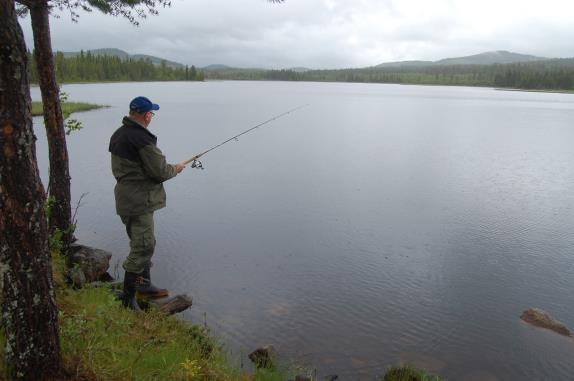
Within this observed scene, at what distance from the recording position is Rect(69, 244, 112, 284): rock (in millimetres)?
6900

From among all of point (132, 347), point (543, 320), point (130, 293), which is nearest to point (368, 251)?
point (543, 320)

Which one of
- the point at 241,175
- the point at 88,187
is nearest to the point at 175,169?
the point at 88,187

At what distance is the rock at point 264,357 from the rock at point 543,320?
13.0ft

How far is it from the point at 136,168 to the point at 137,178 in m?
0.12

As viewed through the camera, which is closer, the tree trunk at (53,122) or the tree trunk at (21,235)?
the tree trunk at (21,235)

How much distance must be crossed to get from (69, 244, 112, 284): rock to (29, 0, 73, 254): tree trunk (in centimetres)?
26

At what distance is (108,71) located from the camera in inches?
4193

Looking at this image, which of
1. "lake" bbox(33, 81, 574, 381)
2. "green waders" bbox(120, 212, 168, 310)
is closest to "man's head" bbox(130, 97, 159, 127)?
"green waders" bbox(120, 212, 168, 310)

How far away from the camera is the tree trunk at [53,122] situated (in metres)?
6.47

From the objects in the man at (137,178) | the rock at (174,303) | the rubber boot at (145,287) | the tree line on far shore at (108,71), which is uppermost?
the tree line on far shore at (108,71)

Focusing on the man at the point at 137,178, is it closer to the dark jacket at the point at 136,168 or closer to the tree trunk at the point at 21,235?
the dark jacket at the point at 136,168

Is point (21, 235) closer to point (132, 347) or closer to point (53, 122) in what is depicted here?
Result: point (132, 347)

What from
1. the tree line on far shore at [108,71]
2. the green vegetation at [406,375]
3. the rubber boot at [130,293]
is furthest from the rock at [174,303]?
the tree line on far shore at [108,71]

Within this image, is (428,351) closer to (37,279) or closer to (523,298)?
(523,298)
